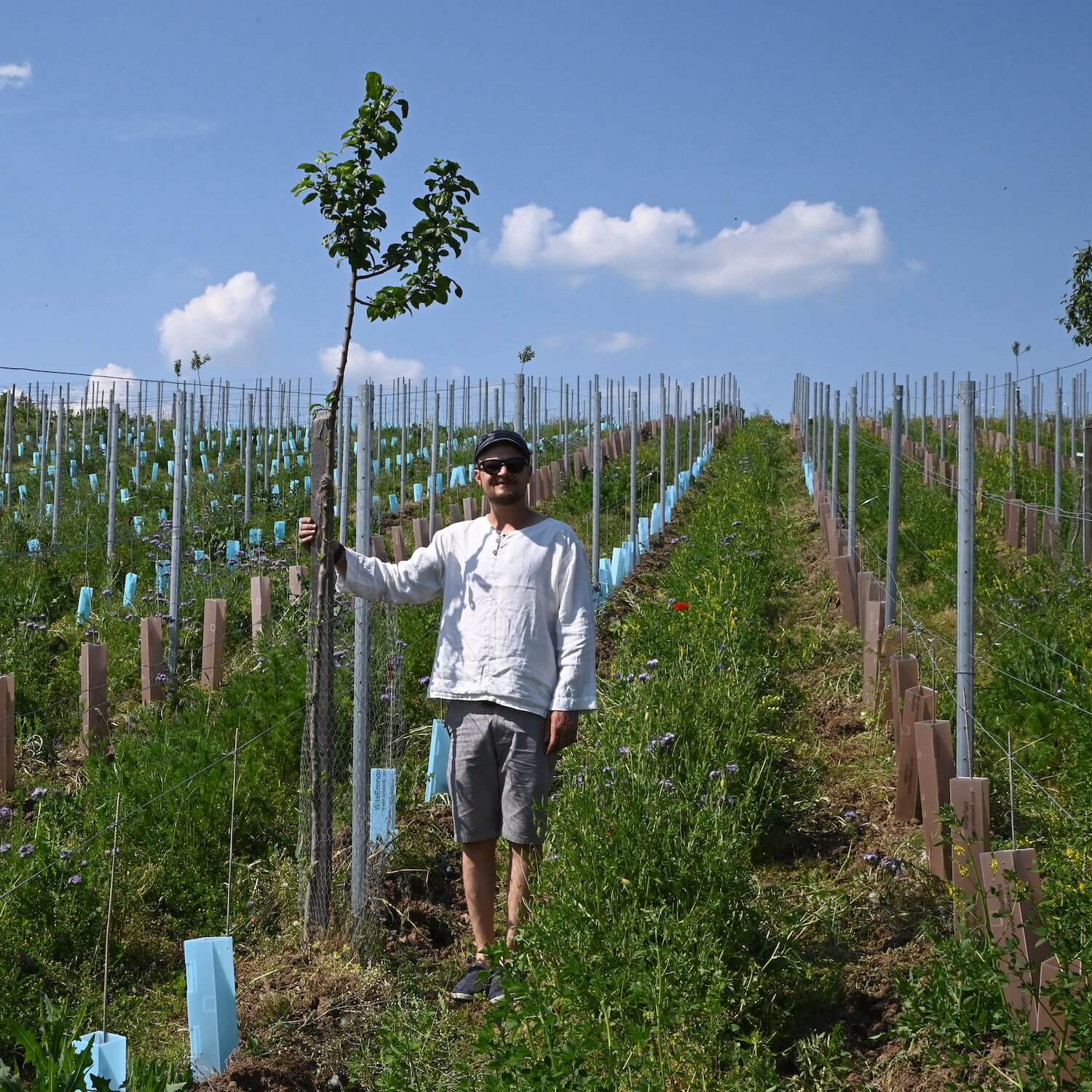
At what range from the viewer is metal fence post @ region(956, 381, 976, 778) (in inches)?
140

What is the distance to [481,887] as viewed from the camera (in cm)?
338

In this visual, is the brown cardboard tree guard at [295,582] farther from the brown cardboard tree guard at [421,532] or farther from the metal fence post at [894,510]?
the metal fence post at [894,510]

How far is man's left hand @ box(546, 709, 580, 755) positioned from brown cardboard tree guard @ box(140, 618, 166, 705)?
12.0 feet

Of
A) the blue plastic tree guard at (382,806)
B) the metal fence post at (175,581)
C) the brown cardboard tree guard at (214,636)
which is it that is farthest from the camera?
the metal fence post at (175,581)

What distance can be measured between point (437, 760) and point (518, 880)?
4.48 feet

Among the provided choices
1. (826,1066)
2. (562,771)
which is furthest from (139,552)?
(826,1066)

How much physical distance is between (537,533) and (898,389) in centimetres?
449

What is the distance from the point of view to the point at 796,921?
3.51 metres

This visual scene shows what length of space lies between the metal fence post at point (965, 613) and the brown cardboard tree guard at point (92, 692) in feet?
13.8

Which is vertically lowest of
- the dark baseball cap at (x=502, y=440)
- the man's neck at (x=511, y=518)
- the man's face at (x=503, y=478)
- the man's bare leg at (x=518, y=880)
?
the man's bare leg at (x=518, y=880)

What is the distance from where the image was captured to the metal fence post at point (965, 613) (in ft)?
11.6

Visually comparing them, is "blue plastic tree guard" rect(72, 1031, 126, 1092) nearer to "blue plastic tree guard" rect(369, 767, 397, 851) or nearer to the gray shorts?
the gray shorts

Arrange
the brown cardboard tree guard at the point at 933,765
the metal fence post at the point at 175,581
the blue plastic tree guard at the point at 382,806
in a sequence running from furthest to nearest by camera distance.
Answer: the metal fence post at the point at 175,581 → the blue plastic tree guard at the point at 382,806 → the brown cardboard tree guard at the point at 933,765

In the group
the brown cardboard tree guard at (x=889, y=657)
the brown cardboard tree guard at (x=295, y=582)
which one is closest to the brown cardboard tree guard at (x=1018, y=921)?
the brown cardboard tree guard at (x=889, y=657)
